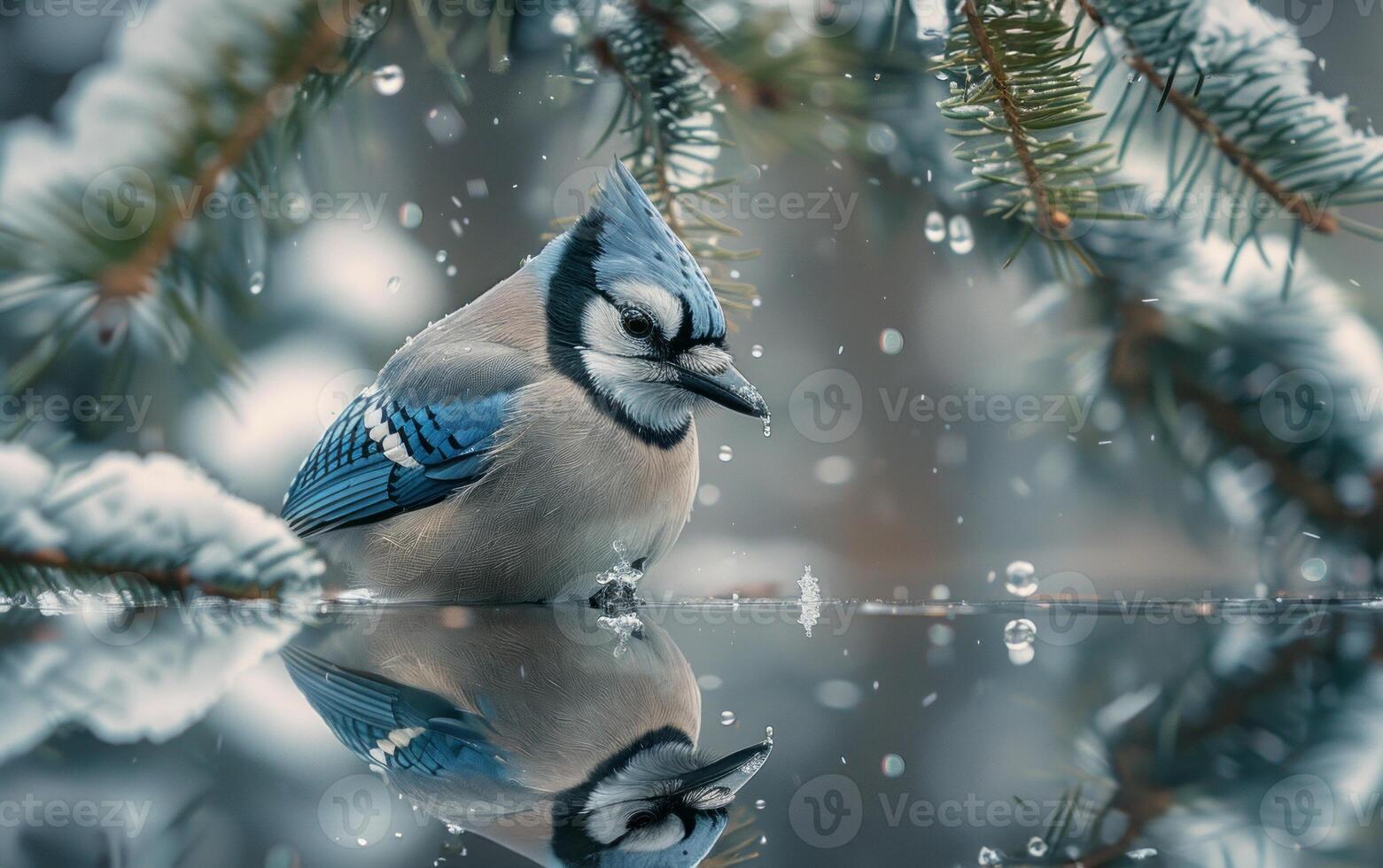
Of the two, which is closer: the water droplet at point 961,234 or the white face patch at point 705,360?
the white face patch at point 705,360

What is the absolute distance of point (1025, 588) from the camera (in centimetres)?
149

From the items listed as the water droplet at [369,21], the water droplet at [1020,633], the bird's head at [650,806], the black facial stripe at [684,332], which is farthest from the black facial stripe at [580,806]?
the water droplet at [369,21]

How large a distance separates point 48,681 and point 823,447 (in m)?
0.99

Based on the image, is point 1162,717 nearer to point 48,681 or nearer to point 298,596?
point 48,681

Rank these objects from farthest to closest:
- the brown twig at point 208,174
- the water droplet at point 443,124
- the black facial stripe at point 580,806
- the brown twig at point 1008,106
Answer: the water droplet at point 443,124, the brown twig at point 208,174, the brown twig at point 1008,106, the black facial stripe at point 580,806

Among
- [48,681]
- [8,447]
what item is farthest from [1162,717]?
[8,447]

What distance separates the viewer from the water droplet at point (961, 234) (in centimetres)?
115

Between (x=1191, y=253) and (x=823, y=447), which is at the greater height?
(x=1191, y=253)

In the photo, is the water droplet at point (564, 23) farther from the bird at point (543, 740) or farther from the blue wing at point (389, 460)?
the bird at point (543, 740)

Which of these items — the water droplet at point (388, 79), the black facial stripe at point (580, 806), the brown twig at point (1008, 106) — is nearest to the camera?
the black facial stripe at point (580, 806)

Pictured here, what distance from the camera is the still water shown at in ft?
1.16

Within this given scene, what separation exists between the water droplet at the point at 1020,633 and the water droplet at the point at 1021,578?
1.77 feet

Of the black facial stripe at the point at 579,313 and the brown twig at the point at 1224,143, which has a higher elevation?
the brown twig at the point at 1224,143

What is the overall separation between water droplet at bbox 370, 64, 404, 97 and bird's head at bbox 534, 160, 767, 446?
320 mm
